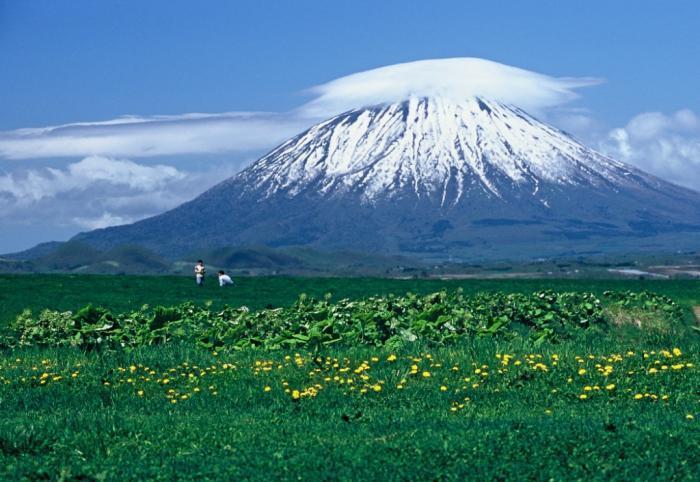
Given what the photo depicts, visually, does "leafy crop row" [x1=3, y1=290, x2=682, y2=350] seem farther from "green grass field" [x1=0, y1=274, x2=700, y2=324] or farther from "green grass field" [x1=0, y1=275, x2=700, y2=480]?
"green grass field" [x1=0, y1=274, x2=700, y2=324]

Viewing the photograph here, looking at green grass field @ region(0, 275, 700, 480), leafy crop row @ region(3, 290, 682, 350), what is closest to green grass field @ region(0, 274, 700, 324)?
leafy crop row @ region(3, 290, 682, 350)

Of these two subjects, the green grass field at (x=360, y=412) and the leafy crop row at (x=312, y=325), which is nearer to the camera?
the green grass field at (x=360, y=412)

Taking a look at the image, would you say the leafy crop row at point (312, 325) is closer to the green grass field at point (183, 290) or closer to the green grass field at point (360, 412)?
the green grass field at point (360, 412)

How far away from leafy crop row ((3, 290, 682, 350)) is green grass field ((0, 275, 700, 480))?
1.11m

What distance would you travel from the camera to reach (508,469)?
12297mm

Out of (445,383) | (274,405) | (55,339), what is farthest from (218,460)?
(55,339)

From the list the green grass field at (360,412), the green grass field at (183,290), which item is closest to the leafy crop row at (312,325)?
the green grass field at (360,412)

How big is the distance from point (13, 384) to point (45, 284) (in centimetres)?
3447

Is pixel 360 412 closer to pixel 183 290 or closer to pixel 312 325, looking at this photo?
pixel 312 325

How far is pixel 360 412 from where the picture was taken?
15742mm

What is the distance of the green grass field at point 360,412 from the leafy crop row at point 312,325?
3.63 ft

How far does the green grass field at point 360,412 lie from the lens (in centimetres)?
1255

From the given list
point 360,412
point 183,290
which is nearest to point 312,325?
point 360,412

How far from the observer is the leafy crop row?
76.2ft
